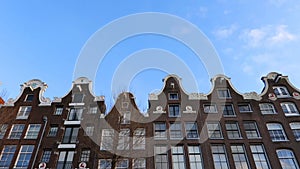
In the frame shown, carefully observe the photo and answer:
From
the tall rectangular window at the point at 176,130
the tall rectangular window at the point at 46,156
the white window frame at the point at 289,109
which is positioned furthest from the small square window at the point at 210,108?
the tall rectangular window at the point at 46,156

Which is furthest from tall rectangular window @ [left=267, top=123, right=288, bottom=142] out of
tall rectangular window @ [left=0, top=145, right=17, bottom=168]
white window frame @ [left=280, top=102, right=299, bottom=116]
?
tall rectangular window @ [left=0, top=145, right=17, bottom=168]

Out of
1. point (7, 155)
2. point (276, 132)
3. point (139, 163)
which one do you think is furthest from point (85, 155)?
point (276, 132)

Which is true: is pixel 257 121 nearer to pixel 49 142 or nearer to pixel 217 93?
pixel 217 93

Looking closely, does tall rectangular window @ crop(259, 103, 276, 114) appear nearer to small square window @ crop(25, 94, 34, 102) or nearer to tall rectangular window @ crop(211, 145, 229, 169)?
tall rectangular window @ crop(211, 145, 229, 169)

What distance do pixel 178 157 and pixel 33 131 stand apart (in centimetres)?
1501

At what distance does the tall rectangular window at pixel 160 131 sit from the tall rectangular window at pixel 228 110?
22.0 ft

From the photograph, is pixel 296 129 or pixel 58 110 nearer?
pixel 296 129

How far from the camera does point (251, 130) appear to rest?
79.5 ft

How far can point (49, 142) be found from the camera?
23.4 m

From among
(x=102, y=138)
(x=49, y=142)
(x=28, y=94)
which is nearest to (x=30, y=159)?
(x=49, y=142)

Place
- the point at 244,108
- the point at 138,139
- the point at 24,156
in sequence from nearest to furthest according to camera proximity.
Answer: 1. the point at 138,139
2. the point at 24,156
3. the point at 244,108

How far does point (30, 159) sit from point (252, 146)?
69.2ft

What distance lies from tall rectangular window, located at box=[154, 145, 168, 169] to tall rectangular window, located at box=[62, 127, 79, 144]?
8.19 metres

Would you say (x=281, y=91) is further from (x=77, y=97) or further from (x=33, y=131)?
(x=33, y=131)
